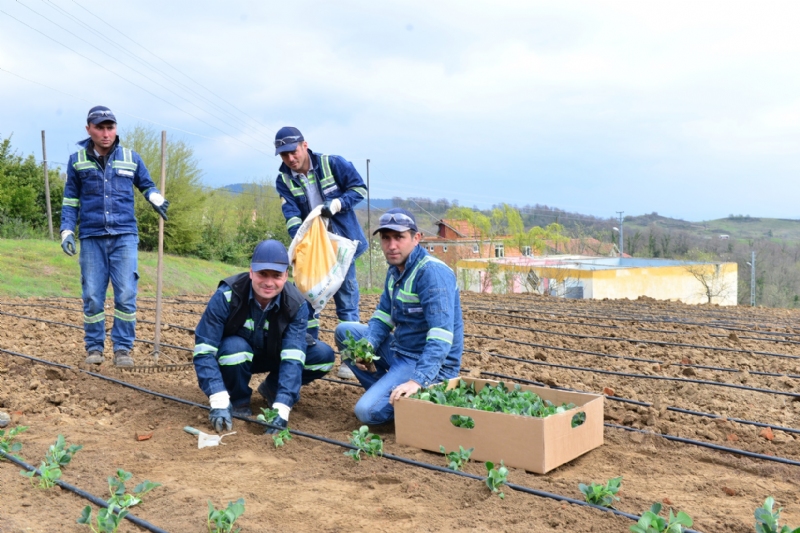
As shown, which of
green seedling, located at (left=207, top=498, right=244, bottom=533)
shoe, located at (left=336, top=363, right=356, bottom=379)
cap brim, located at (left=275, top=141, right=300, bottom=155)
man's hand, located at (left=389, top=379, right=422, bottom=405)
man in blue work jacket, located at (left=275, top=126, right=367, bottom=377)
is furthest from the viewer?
shoe, located at (left=336, top=363, right=356, bottom=379)

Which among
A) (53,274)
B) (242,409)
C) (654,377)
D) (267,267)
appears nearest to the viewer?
(267,267)

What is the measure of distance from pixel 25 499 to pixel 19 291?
381 inches

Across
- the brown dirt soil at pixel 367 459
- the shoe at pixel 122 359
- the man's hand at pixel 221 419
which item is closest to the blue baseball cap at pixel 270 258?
the man's hand at pixel 221 419

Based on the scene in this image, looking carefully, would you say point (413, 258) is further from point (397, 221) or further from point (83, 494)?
point (83, 494)

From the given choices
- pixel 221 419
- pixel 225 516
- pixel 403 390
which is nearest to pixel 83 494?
pixel 225 516

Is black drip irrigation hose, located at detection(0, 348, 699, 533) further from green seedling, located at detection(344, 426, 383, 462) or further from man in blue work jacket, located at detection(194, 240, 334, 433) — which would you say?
man in blue work jacket, located at detection(194, 240, 334, 433)

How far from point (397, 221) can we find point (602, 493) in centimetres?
154

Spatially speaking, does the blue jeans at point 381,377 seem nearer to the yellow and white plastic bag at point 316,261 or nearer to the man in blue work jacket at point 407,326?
the man in blue work jacket at point 407,326

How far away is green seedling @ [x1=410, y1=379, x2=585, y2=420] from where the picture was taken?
290cm

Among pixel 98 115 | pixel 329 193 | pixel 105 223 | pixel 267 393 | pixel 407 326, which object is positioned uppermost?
pixel 98 115

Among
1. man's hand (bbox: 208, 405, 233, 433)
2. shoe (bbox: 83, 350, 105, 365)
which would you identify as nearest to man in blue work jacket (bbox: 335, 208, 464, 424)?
man's hand (bbox: 208, 405, 233, 433)

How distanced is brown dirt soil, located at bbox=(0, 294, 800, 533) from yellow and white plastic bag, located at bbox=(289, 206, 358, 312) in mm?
661

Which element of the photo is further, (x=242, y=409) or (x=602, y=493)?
(x=242, y=409)

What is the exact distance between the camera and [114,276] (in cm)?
458
